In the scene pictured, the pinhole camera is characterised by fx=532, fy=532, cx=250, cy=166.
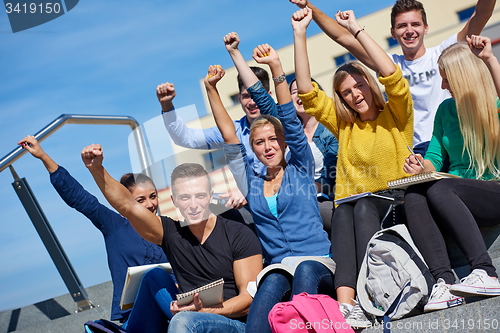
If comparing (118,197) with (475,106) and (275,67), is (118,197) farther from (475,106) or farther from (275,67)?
(475,106)

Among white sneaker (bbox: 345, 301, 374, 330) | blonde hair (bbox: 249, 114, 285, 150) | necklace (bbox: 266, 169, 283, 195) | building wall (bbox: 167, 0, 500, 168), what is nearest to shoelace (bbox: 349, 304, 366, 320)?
white sneaker (bbox: 345, 301, 374, 330)

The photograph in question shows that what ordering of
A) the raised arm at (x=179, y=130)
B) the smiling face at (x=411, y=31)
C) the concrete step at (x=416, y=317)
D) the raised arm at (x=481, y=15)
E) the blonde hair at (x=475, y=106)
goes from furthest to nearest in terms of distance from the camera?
1. the smiling face at (x=411, y=31)
2. the raised arm at (x=481, y=15)
3. the raised arm at (x=179, y=130)
4. the blonde hair at (x=475, y=106)
5. the concrete step at (x=416, y=317)

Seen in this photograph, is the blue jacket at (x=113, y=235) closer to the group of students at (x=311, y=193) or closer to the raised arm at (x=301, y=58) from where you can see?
the group of students at (x=311, y=193)

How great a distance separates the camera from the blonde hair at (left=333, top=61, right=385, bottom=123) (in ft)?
10.2

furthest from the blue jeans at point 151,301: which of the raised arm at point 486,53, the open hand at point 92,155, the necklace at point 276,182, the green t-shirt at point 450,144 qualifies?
the raised arm at point 486,53

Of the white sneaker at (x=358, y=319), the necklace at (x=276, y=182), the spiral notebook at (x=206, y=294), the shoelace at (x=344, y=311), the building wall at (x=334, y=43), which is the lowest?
the white sneaker at (x=358, y=319)

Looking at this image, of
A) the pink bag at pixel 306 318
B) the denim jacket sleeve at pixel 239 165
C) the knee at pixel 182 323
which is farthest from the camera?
the denim jacket sleeve at pixel 239 165

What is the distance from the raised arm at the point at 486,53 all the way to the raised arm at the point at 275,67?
3.32 ft

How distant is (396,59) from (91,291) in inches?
123

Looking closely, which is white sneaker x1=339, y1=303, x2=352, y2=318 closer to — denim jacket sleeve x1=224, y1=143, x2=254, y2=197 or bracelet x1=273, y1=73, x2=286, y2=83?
denim jacket sleeve x1=224, y1=143, x2=254, y2=197

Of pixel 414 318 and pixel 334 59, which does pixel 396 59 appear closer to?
pixel 414 318

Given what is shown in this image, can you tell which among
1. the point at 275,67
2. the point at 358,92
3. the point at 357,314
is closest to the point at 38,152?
the point at 275,67

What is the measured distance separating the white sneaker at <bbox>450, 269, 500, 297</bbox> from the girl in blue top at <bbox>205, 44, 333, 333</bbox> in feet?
2.31

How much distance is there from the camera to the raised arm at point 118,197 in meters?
2.69
